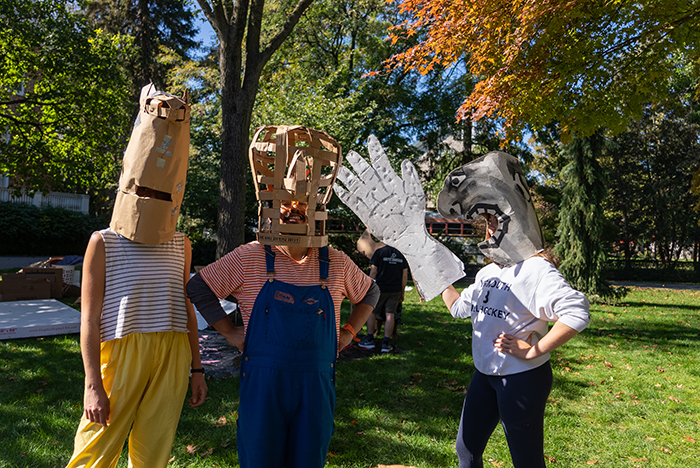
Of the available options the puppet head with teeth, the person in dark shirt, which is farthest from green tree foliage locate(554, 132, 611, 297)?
the puppet head with teeth

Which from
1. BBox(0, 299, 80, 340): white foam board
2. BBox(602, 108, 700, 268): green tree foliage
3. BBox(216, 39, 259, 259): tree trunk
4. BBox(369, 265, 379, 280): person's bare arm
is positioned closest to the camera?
BBox(216, 39, 259, 259): tree trunk

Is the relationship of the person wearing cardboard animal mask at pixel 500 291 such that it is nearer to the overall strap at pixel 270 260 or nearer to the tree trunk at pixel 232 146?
the overall strap at pixel 270 260

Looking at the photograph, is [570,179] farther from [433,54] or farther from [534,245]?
[534,245]

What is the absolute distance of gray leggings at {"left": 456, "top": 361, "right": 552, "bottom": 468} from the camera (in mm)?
2168

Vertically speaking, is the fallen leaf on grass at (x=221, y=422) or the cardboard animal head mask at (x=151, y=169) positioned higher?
the cardboard animal head mask at (x=151, y=169)

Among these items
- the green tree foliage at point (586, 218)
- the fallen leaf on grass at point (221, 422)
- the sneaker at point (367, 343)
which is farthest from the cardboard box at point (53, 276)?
the green tree foliage at point (586, 218)

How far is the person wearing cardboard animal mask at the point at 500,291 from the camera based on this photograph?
2.18 m

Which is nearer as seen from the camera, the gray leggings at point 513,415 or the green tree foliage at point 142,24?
the gray leggings at point 513,415

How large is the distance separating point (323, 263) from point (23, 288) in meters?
8.68

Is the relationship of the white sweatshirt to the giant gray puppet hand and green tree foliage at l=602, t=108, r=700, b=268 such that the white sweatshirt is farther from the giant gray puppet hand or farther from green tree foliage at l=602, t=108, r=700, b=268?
green tree foliage at l=602, t=108, r=700, b=268

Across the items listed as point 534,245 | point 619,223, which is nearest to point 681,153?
point 619,223

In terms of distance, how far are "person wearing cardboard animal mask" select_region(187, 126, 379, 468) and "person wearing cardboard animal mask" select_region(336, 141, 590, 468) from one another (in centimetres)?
38

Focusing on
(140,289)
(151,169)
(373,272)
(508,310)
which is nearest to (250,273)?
(140,289)

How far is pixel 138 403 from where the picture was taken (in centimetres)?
212
